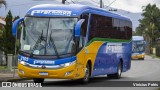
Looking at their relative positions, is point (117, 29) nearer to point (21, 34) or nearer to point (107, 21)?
point (107, 21)

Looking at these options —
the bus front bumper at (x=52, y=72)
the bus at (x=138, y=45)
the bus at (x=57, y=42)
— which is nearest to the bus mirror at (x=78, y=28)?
the bus at (x=57, y=42)

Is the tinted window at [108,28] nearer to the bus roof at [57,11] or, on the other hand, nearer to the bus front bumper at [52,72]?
the bus roof at [57,11]

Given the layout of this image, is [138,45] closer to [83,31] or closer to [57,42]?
[83,31]

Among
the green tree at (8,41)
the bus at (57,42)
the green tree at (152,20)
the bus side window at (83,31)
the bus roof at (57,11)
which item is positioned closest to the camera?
the bus at (57,42)

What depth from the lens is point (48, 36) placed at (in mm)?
20297

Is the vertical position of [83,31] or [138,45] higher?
[83,31]

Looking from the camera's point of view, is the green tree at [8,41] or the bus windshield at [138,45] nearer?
the green tree at [8,41]

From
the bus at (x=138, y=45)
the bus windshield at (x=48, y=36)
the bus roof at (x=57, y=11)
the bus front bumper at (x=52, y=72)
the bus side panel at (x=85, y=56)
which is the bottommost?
→ the bus at (x=138, y=45)

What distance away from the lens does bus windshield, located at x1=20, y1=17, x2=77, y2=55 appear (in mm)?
20156

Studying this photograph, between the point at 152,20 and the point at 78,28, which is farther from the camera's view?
the point at 152,20

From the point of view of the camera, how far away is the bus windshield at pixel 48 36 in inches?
794

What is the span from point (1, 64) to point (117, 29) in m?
18.0

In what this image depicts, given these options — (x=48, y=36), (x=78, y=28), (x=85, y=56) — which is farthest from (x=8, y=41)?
(x=78, y=28)

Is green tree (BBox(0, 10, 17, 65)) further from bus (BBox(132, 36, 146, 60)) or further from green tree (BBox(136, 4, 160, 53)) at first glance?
green tree (BBox(136, 4, 160, 53))
